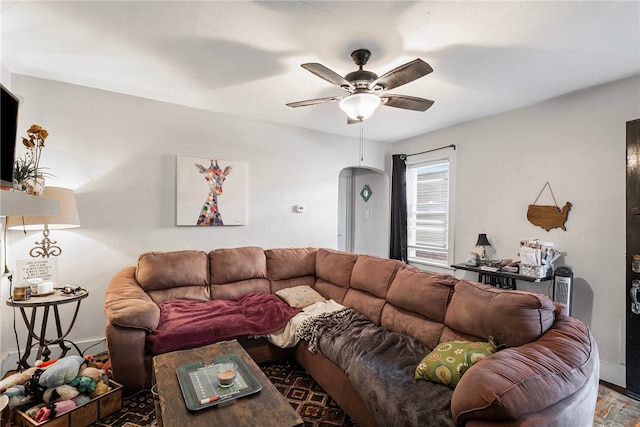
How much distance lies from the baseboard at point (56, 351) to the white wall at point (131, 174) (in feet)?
0.13

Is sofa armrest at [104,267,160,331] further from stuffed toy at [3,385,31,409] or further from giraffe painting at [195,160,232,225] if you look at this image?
giraffe painting at [195,160,232,225]

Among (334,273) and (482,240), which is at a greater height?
(482,240)

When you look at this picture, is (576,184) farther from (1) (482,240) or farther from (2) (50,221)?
(2) (50,221)

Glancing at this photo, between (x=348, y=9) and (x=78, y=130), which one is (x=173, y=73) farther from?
(x=348, y=9)

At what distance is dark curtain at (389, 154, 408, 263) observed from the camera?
4.84m

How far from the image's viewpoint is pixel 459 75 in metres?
2.64

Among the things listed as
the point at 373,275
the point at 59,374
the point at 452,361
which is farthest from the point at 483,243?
the point at 59,374

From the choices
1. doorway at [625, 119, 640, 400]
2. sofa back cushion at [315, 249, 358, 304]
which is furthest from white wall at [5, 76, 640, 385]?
sofa back cushion at [315, 249, 358, 304]

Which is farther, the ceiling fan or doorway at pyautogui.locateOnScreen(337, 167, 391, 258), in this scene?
doorway at pyautogui.locateOnScreen(337, 167, 391, 258)

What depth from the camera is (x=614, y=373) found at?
8.70ft

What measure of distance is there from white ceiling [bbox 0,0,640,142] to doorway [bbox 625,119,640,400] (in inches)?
26.7

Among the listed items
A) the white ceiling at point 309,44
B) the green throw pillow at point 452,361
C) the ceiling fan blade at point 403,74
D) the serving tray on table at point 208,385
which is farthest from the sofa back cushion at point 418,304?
the white ceiling at point 309,44

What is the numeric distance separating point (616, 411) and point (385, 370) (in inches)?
73.3

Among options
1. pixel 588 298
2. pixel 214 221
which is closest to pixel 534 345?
pixel 588 298
